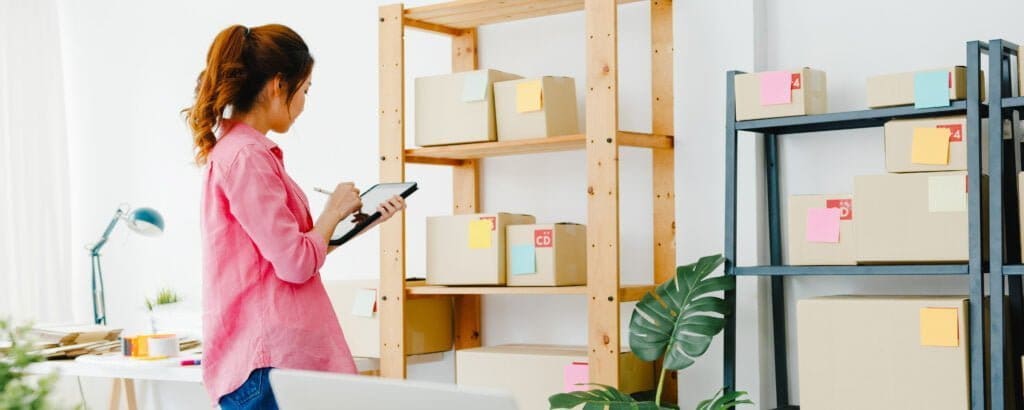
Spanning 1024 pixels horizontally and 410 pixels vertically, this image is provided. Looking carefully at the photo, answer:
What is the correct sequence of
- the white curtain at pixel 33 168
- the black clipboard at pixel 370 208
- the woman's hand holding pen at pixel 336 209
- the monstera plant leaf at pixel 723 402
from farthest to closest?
the white curtain at pixel 33 168, the monstera plant leaf at pixel 723 402, the black clipboard at pixel 370 208, the woman's hand holding pen at pixel 336 209

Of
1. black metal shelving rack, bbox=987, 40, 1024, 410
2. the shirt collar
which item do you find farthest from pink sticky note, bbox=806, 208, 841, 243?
the shirt collar

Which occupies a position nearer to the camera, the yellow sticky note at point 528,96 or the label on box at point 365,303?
the yellow sticky note at point 528,96

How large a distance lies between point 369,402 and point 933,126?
6.03 ft

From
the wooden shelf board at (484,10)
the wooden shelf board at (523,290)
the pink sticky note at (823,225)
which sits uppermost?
the wooden shelf board at (484,10)

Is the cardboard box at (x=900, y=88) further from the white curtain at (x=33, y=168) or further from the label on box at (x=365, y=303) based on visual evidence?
the white curtain at (x=33, y=168)

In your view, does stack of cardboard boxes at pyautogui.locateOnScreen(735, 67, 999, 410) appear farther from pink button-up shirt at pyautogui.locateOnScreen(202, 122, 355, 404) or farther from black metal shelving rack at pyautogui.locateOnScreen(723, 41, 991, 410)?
pink button-up shirt at pyautogui.locateOnScreen(202, 122, 355, 404)

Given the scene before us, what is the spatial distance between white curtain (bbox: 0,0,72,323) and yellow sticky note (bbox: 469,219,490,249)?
7.58 feet

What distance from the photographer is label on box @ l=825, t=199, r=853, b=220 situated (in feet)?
9.37

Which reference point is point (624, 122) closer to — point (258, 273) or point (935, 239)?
point (935, 239)

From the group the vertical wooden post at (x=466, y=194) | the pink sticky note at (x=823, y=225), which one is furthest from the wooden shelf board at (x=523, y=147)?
the pink sticky note at (x=823, y=225)

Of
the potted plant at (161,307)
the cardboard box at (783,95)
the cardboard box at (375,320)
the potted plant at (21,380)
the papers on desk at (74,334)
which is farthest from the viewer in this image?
the potted plant at (161,307)

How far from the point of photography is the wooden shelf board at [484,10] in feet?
11.3

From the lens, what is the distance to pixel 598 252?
A: 3.16 m

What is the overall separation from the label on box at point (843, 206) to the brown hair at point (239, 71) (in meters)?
1.35
